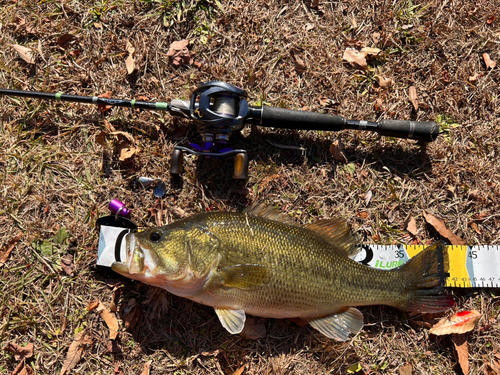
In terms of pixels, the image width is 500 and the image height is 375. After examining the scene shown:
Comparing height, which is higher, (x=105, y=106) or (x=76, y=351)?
(x=105, y=106)

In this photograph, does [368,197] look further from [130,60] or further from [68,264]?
[68,264]

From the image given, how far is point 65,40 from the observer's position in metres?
4.07

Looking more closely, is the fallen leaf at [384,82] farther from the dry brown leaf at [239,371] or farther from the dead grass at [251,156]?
the dry brown leaf at [239,371]

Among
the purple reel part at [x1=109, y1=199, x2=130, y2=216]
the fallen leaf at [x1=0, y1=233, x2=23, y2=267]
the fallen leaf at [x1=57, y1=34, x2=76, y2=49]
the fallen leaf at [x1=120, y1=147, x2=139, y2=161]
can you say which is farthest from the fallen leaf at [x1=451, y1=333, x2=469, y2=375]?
the fallen leaf at [x1=57, y1=34, x2=76, y2=49]

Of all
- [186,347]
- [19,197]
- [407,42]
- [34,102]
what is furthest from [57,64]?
[407,42]

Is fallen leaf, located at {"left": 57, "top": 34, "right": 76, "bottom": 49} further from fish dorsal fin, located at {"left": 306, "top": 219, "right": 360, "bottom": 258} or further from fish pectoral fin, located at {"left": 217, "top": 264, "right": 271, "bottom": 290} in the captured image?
fish dorsal fin, located at {"left": 306, "top": 219, "right": 360, "bottom": 258}

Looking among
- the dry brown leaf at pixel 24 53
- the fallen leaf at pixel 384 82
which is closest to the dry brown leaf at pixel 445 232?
the fallen leaf at pixel 384 82

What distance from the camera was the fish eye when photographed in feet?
10.1

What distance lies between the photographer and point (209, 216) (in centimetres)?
328

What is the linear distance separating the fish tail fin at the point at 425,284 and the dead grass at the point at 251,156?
35 centimetres

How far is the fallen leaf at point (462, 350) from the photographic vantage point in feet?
12.1

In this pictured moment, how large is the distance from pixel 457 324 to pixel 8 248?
5003 millimetres

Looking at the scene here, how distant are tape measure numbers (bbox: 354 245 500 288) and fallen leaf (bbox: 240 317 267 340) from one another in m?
1.29

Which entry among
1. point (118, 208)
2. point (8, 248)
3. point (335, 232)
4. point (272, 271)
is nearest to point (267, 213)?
point (272, 271)
